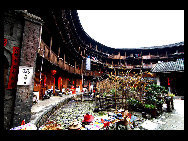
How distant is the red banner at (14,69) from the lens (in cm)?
388

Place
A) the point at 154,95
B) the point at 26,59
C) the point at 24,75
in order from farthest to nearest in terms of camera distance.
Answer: the point at 154,95 → the point at 26,59 → the point at 24,75

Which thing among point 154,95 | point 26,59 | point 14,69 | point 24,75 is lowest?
point 154,95

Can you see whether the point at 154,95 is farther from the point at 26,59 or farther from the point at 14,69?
the point at 14,69

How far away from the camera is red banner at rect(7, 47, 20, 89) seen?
3.88 m

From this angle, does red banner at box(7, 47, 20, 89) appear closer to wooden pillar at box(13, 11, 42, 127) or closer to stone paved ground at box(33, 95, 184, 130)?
wooden pillar at box(13, 11, 42, 127)

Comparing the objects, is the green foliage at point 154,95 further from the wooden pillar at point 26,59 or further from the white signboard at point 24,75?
the white signboard at point 24,75

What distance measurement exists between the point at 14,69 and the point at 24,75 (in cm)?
50

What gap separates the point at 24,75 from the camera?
3.93 m

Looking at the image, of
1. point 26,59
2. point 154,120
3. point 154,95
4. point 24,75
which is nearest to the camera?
point 24,75

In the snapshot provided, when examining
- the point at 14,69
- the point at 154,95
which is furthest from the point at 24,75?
the point at 154,95

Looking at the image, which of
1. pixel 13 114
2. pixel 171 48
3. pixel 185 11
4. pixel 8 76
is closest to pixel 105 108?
pixel 13 114

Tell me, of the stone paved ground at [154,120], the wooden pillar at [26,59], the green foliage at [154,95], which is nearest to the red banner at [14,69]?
the wooden pillar at [26,59]
